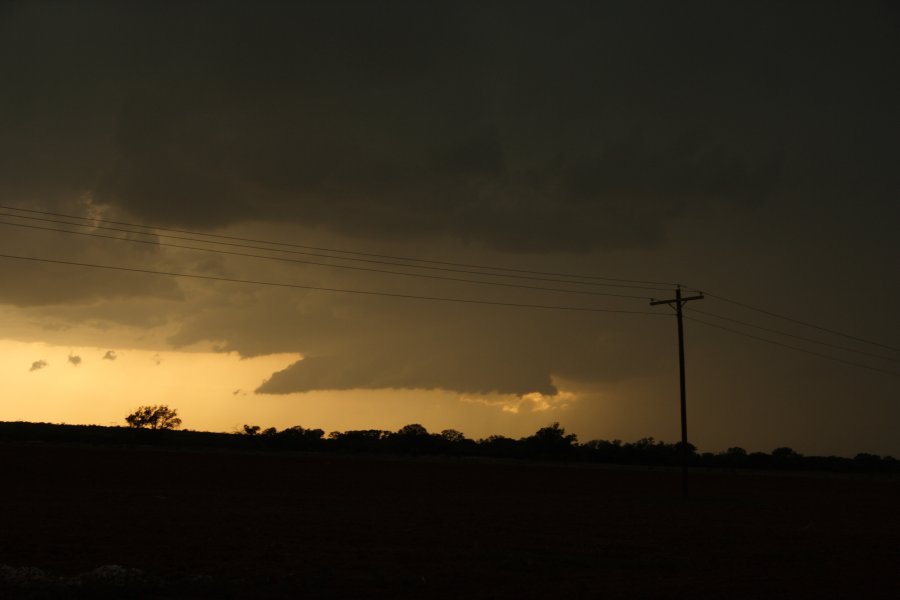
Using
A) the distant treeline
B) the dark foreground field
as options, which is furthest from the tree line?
the dark foreground field

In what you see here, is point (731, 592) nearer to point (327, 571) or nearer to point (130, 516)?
point (327, 571)

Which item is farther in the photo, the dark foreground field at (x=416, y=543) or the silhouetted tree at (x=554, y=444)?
the silhouetted tree at (x=554, y=444)

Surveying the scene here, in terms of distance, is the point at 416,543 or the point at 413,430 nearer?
the point at 416,543

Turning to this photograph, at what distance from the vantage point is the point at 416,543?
2175 cm

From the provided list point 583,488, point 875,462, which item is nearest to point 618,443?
point 875,462

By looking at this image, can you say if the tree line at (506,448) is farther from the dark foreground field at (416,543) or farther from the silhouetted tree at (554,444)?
the dark foreground field at (416,543)

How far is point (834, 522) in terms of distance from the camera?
109ft

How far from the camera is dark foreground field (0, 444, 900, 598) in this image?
49.8 ft

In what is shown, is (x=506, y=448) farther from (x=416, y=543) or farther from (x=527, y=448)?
(x=416, y=543)

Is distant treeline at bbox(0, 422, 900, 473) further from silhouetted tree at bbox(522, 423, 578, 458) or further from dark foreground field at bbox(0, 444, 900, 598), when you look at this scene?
dark foreground field at bbox(0, 444, 900, 598)

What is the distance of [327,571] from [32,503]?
731 inches

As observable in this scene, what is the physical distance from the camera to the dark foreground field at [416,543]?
15.2 metres

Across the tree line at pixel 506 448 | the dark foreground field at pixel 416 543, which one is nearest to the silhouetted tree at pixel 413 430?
the tree line at pixel 506 448

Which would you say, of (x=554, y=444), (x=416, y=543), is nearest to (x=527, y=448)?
(x=554, y=444)
